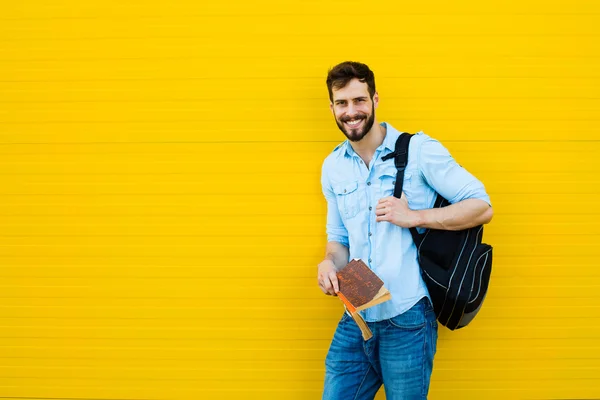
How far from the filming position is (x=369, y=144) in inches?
90.7

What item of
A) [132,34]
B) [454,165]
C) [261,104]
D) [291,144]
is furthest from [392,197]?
[132,34]

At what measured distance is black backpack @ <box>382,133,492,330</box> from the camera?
215 cm

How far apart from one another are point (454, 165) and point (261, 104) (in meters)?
1.16

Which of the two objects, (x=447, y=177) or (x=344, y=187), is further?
(x=344, y=187)

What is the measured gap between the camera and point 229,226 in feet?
9.36

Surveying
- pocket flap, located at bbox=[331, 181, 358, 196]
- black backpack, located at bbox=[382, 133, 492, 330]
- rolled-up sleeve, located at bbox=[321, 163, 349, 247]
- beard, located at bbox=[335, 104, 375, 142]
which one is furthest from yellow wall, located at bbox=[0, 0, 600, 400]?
black backpack, located at bbox=[382, 133, 492, 330]

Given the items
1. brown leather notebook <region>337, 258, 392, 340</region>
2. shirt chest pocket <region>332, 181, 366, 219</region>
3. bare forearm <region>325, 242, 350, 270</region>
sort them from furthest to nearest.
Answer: bare forearm <region>325, 242, 350, 270</region>, shirt chest pocket <region>332, 181, 366, 219</region>, brown leather notebook <region>337, 258, 392, 340</region>

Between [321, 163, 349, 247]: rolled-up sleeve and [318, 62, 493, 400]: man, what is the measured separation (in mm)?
79

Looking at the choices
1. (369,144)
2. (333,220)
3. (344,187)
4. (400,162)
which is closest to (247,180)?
(333,220)

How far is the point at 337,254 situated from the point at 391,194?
16.9 inches

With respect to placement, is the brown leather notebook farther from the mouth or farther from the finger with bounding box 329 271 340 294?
the mouth

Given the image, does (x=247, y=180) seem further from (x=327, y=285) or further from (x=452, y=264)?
(x=452, y=264)

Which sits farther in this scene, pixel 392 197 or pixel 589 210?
pixel 589 210

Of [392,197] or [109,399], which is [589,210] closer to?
[392,197]
